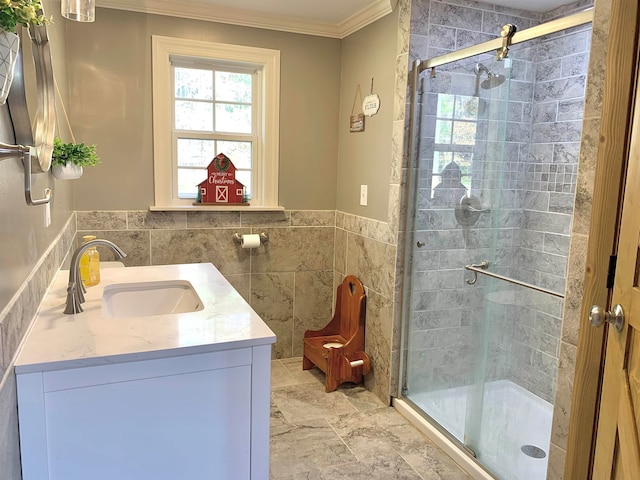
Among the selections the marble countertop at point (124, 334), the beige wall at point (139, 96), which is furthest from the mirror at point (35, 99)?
the beige wall at point (139, 96)

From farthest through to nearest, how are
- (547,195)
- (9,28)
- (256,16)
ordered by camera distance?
(256,16) < (547,195) < (9,28)

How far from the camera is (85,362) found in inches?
46.3

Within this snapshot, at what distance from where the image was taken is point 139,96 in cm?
293

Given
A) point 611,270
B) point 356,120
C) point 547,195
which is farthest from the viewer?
point 356,120

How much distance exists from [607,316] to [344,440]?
1.48m

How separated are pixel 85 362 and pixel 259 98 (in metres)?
2.40

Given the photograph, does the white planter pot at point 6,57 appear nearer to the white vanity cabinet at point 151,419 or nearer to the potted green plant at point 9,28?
the potted green plant at point 9,28

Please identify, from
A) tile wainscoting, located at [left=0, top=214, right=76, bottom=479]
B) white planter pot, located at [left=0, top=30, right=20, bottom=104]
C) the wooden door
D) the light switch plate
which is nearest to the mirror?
white planter pot, located at [left=0, top=30, right=20, bottom=104]

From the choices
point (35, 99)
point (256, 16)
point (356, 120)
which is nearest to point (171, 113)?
point (256, 16)

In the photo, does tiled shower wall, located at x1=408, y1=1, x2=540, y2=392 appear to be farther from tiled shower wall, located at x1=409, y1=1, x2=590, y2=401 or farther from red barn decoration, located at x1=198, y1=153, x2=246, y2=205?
red barn decoration, located at x1=198, y1=153, x2=246, y2=205

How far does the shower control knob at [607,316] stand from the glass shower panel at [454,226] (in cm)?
92

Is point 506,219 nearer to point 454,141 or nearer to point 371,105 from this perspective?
point 454,141

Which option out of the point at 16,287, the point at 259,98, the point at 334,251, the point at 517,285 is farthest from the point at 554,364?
the point at 259,98

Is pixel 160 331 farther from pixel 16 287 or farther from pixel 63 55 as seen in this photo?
pixel 63 55
